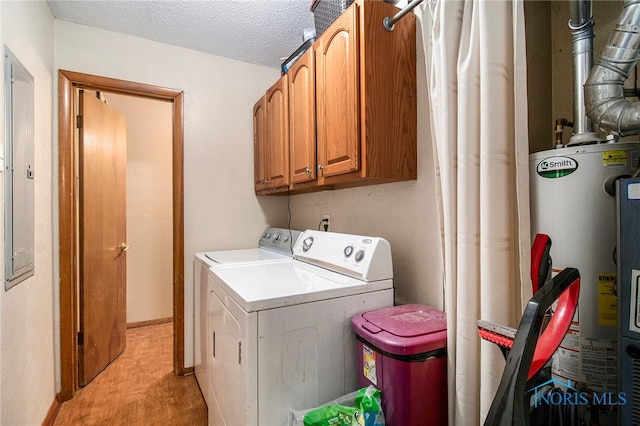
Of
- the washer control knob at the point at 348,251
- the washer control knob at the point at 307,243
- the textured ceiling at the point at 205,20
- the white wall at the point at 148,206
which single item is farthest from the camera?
the white wall at the point at 148,206

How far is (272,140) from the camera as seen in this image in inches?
89.6

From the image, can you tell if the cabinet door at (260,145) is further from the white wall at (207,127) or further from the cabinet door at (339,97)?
the cabinet door at (339,97)

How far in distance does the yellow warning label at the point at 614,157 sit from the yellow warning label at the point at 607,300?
0.30 metres

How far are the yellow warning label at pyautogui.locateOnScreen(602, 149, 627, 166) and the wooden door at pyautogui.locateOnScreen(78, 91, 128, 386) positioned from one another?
288 cm

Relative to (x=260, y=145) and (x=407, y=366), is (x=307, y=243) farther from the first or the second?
(x=260, y=145)

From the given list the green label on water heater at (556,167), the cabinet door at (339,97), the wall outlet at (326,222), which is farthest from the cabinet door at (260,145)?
the green label on water heater at (556,167)

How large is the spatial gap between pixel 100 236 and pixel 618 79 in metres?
3.06

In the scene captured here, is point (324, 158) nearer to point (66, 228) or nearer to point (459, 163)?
point (459, 163)

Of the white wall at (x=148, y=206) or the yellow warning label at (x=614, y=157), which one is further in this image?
the white wall at (x=148, y=206)

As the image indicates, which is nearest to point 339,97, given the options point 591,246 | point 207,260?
point 591,246

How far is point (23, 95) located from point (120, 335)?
2083 mm

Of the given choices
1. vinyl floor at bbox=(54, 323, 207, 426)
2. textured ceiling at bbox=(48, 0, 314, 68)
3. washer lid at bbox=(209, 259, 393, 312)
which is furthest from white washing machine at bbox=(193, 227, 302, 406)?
textured ceiling at bbox=(48, 0, 314, 68)

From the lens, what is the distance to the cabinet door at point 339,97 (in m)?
1.38

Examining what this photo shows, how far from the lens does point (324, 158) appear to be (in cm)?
162
